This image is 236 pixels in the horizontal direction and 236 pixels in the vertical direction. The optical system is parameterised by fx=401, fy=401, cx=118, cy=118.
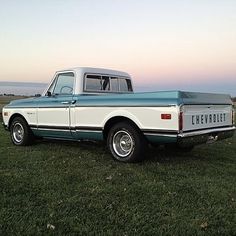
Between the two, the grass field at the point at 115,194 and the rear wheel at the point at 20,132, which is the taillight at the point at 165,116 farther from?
the rear wheel at the point at 20,132

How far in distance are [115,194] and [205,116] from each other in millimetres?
2655

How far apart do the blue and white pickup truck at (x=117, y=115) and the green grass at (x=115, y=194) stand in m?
0.49

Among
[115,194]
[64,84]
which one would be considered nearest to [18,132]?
[64,84]

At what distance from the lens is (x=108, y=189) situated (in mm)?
5719

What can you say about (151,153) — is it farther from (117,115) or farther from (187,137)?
(187,137)

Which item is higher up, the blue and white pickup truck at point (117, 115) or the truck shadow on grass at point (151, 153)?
the blue and white pickup truck at point (117, 115)

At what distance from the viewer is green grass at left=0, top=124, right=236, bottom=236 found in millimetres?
4375

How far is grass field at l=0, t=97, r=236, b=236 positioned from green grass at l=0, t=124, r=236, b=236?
0.03 feet

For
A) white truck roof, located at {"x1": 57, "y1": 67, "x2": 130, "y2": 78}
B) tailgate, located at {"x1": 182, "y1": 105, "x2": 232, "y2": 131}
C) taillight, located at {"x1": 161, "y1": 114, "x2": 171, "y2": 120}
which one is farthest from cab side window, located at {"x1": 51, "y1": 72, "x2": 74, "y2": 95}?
tailgate, located at {"x1": 182, "y1": 105, "x2": 232, "y2": 131}

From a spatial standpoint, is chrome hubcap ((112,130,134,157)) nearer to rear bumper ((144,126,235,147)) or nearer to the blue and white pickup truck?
the blue and white pickup truck

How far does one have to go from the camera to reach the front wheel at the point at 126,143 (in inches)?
286

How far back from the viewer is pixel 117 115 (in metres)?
7.48

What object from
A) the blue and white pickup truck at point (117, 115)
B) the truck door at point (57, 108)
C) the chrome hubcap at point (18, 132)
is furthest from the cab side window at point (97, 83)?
the chrome hubcap at point (18, 132)

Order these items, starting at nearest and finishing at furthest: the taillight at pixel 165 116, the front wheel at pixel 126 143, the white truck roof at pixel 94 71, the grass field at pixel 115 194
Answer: the grass field at pixel 115 194
the taillight at pixel 165 116
the front wheel at pixel 126 143
the white truck roof at pixel 94 71
